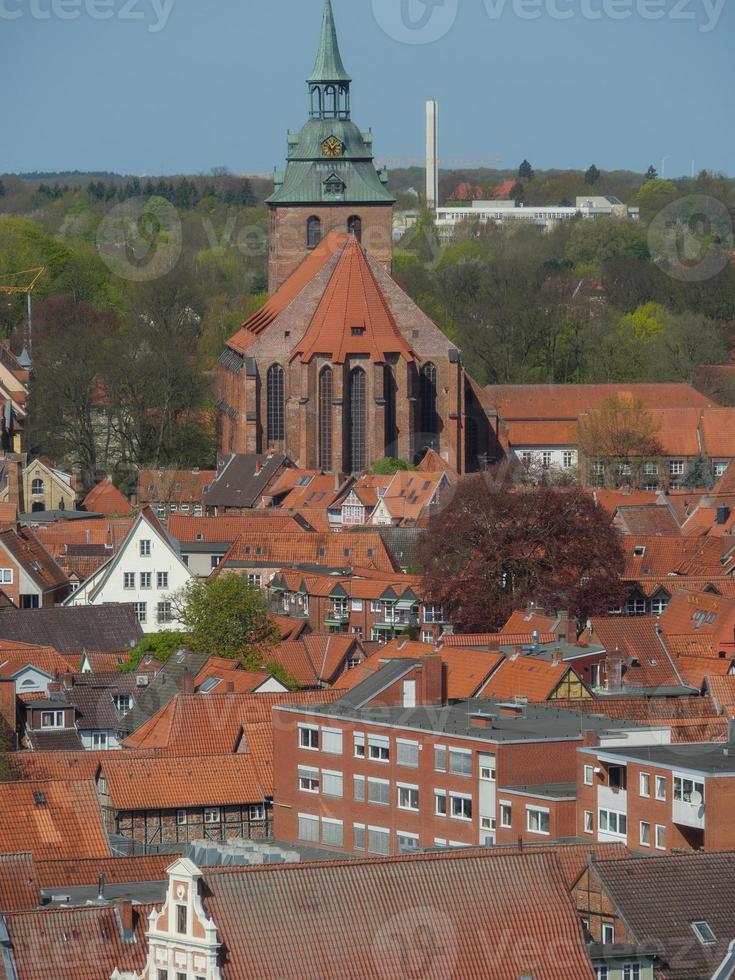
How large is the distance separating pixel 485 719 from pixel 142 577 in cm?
2734

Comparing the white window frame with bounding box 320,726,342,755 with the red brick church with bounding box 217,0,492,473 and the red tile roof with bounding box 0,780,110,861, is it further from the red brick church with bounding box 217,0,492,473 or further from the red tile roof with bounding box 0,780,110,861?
the red brick church with bounding box 217,0,492,473

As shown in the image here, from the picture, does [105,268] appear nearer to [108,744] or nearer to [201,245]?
[201,245]

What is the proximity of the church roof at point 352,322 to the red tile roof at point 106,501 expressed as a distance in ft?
29.2

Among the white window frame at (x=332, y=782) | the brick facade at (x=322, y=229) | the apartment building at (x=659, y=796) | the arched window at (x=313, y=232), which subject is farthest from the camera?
the arched window at (x=313, y=232)

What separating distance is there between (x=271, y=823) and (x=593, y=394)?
66369 mm

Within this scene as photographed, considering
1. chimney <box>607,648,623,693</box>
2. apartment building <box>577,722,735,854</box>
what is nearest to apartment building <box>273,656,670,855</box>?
apartment building <box>577,722,735,854</box>

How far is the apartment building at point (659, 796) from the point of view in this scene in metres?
38.9

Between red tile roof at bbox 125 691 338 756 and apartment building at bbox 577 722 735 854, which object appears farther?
red tile roof at bbox 125 691 338 756

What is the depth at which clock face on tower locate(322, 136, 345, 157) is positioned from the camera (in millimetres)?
112062

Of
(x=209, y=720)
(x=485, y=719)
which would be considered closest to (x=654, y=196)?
(x=209, y=720)

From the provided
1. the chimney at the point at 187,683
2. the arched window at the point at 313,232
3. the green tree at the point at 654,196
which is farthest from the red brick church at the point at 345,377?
the green tree at the point at 654,196

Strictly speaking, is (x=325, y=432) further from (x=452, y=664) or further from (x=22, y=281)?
(x=452, y=664)

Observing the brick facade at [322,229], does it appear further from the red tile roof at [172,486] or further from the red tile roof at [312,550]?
the red tile roof at [312,550]

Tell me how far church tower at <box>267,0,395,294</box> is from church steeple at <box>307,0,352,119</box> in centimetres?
124
